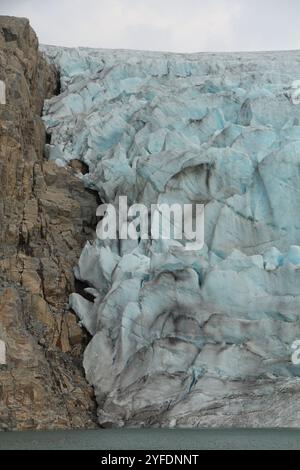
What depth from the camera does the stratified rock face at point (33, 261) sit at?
16469 mm

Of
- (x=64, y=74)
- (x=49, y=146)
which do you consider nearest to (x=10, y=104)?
(x=49, y=146)

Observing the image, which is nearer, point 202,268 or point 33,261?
point 202,268

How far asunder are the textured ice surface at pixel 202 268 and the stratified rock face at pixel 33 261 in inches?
19.7

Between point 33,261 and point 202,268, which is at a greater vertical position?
point 33,261

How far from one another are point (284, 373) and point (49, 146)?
9629mm

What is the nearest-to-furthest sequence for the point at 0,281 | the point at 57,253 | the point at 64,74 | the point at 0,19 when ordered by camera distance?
the point at 0,281, the point at 57,253, the point at 0,19, the point at 64,74

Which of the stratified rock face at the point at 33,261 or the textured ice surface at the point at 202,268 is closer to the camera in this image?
the textured ice surface at the point at 202,268

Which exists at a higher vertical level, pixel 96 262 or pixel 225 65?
pixel 225 65

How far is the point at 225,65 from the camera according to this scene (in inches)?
931

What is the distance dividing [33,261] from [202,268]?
427 centimetres

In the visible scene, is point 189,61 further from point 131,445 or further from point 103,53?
point 131,445

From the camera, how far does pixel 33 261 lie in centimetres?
1877

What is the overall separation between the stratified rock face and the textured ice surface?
50cm

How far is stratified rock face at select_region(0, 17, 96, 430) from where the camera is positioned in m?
16.5
